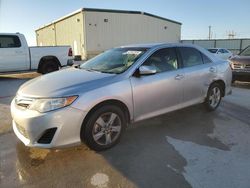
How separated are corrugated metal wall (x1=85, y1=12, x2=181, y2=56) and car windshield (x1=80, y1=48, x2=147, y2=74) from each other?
23.4 m

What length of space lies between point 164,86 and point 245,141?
5.13ft

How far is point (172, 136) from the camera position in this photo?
4.31m

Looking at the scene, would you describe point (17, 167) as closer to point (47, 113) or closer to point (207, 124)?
point (47, 113)

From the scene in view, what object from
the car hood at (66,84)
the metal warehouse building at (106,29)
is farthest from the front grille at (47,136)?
the metal warehouse building at (106,29)

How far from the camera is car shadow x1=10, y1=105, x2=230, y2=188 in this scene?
3.00 m

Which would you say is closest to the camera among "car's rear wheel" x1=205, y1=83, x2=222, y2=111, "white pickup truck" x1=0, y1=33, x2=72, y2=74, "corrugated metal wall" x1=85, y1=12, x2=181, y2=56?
"car's rear wheel" x1=205, y1=83, x2=222, y2=111

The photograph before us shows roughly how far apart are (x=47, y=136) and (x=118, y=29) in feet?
90.7

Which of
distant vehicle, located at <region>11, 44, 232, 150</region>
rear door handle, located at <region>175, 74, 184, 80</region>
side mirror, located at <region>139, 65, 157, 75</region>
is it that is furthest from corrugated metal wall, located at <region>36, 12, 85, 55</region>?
side mirror, located at <region>139, 65, 157, 75</region>

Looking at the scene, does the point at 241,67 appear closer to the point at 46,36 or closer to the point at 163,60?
the point at 163,60

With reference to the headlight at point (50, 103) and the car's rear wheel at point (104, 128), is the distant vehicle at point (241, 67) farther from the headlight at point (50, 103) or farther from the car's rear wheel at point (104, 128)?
the headlight at point (50, 103)

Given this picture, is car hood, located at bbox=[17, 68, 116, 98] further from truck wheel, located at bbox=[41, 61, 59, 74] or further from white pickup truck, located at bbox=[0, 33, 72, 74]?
truck wheel, located at bbox=[41, 61, 59, 74]

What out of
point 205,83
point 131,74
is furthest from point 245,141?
point 131,74

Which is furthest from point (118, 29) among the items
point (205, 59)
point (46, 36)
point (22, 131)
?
point (22, 131)

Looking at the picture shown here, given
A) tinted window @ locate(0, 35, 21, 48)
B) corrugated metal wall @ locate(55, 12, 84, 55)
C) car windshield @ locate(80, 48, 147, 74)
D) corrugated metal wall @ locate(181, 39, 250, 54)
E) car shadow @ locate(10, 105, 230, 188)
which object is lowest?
car shadow @ locate(10, 105, 230, 188)
